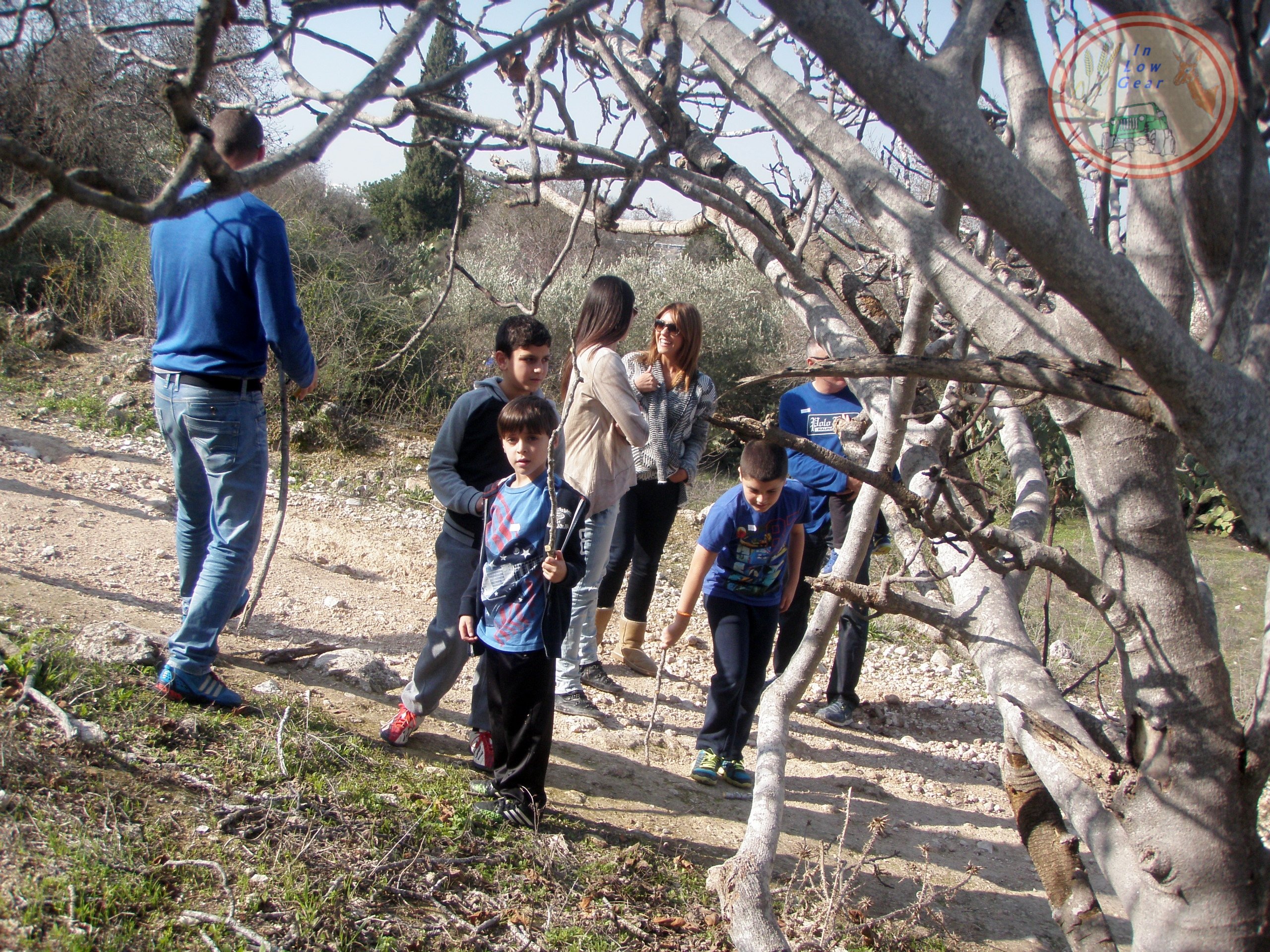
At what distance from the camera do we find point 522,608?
2719 mm

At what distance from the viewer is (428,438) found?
28.5ft

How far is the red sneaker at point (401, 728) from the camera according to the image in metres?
3.17

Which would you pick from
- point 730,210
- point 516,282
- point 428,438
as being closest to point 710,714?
point 730,210

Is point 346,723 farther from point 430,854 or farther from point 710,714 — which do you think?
point 710,714

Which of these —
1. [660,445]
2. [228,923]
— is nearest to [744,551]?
[660,445]

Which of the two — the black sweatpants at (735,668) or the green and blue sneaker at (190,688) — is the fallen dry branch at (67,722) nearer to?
the green and blue sneaker at (190,688)

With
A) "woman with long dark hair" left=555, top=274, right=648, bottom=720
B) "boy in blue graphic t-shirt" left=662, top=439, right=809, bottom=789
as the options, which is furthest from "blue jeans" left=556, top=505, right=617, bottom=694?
"boy in blue graphic t-shirt" left=662, top=439, right=809, bottom=789

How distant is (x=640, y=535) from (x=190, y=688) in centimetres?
203

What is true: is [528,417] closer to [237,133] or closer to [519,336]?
[519,336]

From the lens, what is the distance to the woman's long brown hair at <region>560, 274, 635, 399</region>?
141 inches

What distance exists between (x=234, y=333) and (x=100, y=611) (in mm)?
1598

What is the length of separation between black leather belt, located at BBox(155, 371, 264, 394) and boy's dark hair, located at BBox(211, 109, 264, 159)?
27.2 inches

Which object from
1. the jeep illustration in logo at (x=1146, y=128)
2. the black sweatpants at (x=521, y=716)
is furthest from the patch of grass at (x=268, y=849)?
the jeep illustration in logo at (x=1146, y=128)

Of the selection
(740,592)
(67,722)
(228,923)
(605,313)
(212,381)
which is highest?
(605,313)
